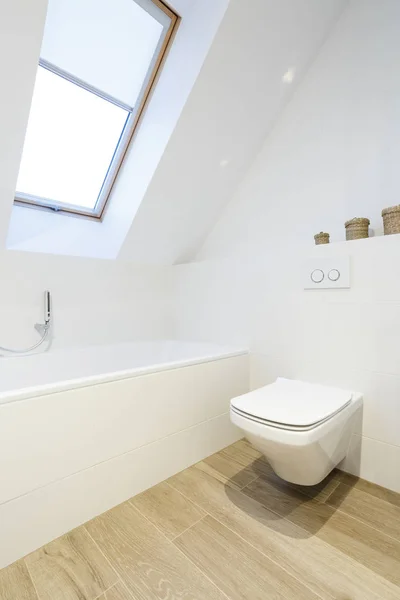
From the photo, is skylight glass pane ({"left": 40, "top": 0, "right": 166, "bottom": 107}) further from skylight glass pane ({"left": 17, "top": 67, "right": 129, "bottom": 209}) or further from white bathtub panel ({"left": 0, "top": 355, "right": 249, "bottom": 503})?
white bathtub panel ({"left": 0, "top": 355, "right": 249, "bottom": 503})

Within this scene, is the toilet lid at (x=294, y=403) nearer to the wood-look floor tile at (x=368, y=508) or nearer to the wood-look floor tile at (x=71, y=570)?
the wood-look floor tile at (x=368, y=508)

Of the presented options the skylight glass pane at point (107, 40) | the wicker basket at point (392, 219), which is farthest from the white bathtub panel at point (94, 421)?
the skylight glass pane at point (107, 40)

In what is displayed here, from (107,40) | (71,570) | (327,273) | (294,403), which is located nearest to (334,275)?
(327,273)

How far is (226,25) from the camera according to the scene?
1.56m

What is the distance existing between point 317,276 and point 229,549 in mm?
1295

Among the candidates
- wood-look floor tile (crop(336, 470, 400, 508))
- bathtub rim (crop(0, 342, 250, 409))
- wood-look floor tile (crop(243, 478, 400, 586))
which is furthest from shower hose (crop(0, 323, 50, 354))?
wood-look floor tile (crop(336, 470, 400, 508))

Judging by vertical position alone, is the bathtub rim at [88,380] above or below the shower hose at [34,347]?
below

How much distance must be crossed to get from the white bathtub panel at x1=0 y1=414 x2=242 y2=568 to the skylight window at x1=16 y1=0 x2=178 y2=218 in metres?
1.85

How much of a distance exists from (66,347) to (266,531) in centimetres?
160

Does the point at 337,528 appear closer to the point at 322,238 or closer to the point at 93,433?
the point at 93,433

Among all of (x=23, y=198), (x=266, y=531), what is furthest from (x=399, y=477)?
(x=23, y=198)

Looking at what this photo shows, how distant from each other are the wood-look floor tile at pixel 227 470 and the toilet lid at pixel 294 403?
46cm

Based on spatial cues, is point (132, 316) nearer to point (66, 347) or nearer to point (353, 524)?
point (66, 347)

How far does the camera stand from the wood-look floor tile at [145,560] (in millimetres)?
945
